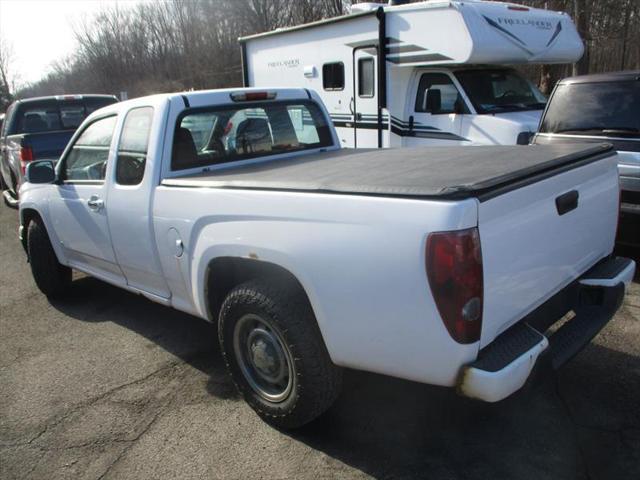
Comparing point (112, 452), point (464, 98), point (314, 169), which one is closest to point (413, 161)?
point (314, 169)

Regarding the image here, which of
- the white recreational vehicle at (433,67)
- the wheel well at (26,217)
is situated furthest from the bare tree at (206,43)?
the wheel well at (26,217)

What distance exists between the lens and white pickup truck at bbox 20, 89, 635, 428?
87.2 inches

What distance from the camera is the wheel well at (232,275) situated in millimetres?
2902

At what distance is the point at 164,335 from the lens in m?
4.50

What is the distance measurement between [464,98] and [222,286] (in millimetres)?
5428

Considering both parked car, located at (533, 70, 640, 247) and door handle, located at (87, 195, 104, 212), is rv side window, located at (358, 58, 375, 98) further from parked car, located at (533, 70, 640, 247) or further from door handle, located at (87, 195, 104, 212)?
door handle, located at (87, 195, 104, 212)

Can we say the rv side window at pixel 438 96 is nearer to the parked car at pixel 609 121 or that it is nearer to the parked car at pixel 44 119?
the parked car at pixel 609 121

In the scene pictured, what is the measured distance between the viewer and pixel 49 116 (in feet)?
29.5

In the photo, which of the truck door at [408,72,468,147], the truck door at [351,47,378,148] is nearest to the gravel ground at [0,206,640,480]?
the truck door at [408,72,468,147]

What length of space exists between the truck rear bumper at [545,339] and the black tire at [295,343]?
759 mm

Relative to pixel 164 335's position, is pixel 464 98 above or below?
above

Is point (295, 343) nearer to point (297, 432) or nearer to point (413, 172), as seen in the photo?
point (297, 432)

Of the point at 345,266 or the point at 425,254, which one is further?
the point at 345,266

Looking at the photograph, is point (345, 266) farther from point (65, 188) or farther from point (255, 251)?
point (65, 188)
